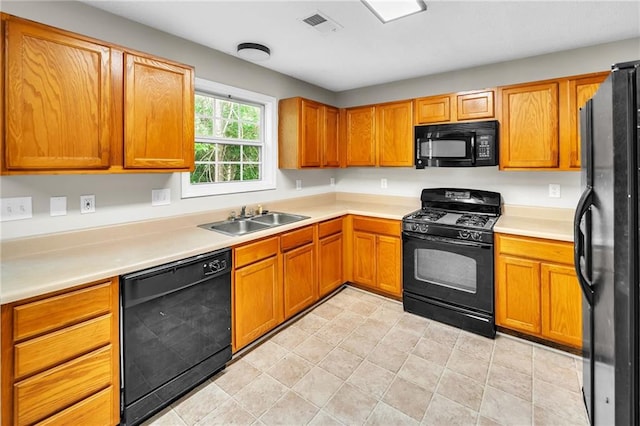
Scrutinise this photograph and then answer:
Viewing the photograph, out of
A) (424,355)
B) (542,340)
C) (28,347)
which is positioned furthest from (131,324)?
(542,340)

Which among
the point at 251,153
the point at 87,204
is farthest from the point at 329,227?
the point at 87,204

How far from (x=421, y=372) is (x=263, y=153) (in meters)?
2.57

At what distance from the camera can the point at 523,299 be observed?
8.30 ft

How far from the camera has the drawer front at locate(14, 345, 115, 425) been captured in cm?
136

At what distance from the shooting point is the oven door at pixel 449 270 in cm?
266

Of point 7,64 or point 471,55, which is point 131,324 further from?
point 471,55

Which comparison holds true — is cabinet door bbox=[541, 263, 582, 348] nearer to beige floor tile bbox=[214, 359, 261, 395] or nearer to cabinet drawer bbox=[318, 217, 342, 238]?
cabinet drawer bbox=[318, 217, 342, 238]

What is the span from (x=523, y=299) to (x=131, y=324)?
2798 millimetres

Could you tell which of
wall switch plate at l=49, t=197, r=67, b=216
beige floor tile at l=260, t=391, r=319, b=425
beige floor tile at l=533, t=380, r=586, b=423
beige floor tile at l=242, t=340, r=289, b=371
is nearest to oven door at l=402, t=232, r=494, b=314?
beige floor tile at l=533, t=380, r=586, b=423

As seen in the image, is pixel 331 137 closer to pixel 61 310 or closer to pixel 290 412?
pixel 290 412

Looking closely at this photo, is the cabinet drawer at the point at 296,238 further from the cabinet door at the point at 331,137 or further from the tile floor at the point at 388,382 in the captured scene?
the cabinet door at the point at 331,137

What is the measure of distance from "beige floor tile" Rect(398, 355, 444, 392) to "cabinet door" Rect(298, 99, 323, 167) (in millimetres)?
2172

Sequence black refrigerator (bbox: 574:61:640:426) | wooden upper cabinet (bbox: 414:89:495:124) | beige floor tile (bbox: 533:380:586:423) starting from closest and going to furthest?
1. black refrigerator (bbox: 574:61:640:426)
2. beige floor tile (bbox: 533:380:586:423)
3. wooden upper cabinet (bbox: 414:89:495:124)

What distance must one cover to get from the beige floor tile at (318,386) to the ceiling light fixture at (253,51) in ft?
8.44
